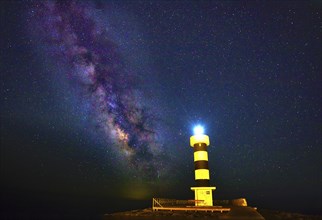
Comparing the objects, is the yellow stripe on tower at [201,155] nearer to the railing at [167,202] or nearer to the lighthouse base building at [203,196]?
the lighthouse base building at [203,196]

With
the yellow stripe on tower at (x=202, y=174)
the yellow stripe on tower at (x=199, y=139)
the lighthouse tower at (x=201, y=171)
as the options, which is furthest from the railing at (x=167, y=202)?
the yellow stripe on tower at (x=199, y=139)

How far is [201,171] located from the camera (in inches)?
934

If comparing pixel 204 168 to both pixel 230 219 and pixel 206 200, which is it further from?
pixel 230 219

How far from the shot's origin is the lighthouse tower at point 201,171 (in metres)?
23.0

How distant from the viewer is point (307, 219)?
49.2ft

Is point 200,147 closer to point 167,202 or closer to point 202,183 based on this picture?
point 202,183

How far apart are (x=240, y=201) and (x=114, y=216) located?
12523 millimetres

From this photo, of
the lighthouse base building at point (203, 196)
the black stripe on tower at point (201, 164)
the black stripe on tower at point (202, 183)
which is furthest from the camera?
the black stripe on tower at point (201, 164)

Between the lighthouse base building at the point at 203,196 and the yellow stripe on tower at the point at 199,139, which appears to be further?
the yellow stripe on tower at the point at 199,139

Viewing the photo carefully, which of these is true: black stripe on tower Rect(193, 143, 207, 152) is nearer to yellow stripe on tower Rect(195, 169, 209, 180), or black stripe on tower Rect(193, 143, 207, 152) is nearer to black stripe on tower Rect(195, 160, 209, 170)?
black stripe on tower Rect(195, 160, 209, 170)

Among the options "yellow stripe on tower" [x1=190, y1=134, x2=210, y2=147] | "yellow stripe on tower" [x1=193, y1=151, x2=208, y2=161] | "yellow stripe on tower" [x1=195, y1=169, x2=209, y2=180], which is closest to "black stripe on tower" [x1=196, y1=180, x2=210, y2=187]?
"yellow stripe on tower" [x1=195, y1=169, x2=209, y2=180]

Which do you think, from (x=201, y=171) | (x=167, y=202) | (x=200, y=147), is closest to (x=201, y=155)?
(x=200, y=147)

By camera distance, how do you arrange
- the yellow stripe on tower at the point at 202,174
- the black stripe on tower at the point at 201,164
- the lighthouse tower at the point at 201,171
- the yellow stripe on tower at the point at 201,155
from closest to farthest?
the lighthouse tower at the point at 201,171, the yellow stripe on tower at the point at 202,174, the black stripe on tower at the point at 201,164, the yellow stripe on tower at the point at 201,155

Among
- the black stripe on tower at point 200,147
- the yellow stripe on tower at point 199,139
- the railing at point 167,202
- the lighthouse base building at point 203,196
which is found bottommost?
the railing at point 167,202
